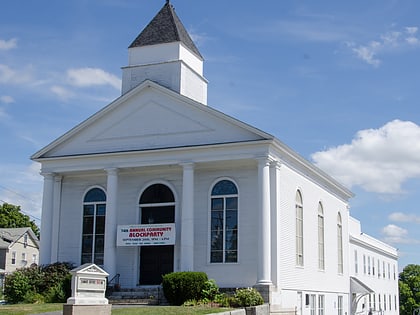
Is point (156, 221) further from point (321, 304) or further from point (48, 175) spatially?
point (321, 304)

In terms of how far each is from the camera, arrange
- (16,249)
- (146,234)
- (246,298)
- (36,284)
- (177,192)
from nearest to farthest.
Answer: (246,298)
(36,284)
(146,234)
(177,192)
(16,249)

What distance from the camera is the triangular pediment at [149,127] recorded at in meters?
33.0

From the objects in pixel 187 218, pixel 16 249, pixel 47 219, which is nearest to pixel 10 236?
pixel 16 249

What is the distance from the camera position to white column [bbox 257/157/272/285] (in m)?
30.4

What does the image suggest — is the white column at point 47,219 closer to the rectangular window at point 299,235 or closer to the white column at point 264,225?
the white column at point 264,225

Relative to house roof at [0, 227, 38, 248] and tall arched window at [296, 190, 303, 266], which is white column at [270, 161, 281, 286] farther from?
house roof at [0, 227, 38, 248]

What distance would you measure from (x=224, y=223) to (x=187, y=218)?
187 cm

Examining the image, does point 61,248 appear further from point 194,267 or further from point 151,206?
point 194,267

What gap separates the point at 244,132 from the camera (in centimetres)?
3231

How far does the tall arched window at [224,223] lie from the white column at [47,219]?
8.64m

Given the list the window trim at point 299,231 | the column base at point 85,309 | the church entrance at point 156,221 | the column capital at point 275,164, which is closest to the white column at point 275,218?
the column capital at point 275,164

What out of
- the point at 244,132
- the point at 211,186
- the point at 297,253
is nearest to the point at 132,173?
the point at 211,186

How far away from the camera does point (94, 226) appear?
35844mm

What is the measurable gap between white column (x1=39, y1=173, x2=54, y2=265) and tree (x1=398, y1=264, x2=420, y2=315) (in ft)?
246
